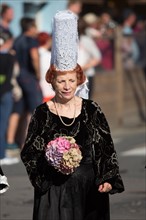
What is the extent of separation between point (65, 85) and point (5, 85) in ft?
21.5

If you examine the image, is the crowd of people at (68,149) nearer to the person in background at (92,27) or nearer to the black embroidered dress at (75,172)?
the black embroidered dress at (75,172)

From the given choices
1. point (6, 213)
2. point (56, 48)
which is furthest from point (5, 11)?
point (56, 48)

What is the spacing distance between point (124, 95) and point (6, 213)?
356 inches

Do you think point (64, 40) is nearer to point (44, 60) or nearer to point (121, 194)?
point (121, 194)

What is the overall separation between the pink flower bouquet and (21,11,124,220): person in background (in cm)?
2

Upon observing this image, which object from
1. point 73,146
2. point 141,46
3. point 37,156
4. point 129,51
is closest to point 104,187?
point 73,146

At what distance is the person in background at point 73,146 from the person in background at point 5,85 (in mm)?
6262

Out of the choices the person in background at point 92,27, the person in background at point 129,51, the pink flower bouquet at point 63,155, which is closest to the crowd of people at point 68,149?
the pink flower bouquet at point 63,155

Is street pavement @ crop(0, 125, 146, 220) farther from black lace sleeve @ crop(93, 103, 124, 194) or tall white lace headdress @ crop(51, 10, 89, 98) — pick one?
tall white lace headdress @ crop(51, 10, 89, 98)

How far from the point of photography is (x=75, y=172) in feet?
22.6

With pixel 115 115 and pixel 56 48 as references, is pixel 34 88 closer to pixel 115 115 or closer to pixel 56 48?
pixel 115 115

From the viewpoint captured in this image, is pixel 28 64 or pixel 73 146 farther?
pixel 28 64

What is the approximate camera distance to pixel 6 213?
32.4ft

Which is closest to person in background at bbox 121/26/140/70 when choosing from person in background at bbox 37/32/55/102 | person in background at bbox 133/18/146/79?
person in background at bbox 133/18/146/79
